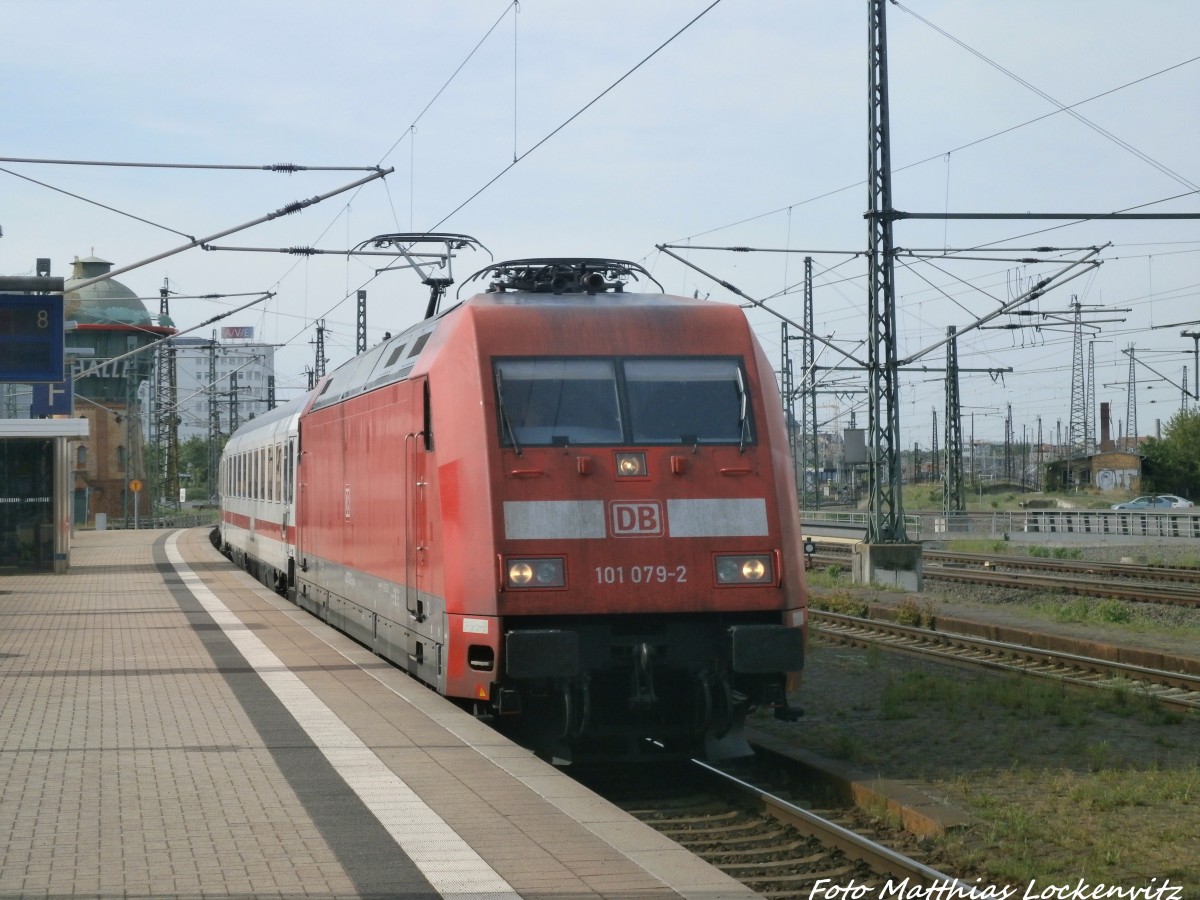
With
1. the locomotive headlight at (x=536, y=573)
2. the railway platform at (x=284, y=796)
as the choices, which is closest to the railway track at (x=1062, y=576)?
the railway platform at (x=284, y=796)

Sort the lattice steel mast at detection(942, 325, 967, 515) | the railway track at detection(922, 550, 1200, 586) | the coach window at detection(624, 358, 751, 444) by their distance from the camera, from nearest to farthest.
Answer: the coach window at detection(624, 358, 751, 444) < the railway track at detection(922, 550, 1200, 586) < the lattice steel mast at detection(942, 325, 967, 515)

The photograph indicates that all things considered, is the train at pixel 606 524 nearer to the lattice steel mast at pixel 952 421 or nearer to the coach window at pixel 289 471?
the coach window at pixel 289 471

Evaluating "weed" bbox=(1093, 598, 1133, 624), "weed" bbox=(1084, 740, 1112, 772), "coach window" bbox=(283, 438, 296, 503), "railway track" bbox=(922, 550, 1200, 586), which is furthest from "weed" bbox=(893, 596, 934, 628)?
"railway track" bbox=(922, 550, 1200, 586)

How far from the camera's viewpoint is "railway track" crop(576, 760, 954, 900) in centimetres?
722

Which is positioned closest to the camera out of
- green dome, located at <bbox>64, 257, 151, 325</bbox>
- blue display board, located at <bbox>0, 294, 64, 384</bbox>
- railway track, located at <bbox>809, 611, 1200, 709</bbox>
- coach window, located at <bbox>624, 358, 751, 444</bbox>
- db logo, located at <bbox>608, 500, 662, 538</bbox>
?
db logo, located at <bbox>608, 500, 662, 538</bbox>

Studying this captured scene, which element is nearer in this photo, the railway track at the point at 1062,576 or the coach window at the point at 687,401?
the coach window at the point at 687,401

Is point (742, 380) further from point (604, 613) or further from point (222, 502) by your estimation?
point (222, 502)

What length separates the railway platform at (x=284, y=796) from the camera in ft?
20.2

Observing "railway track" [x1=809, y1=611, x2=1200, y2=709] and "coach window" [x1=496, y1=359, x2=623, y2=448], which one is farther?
"railway track" [x1=809, y1=611, x2=1200, y2=709]

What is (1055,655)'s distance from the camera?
51.3ft

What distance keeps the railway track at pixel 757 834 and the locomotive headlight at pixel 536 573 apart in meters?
1.49

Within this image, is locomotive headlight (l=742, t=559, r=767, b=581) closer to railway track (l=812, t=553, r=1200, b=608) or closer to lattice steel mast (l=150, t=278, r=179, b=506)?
railway track (l=812, t=553, r=1200, b=608)

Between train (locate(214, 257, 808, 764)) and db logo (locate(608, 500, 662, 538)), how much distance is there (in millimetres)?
12

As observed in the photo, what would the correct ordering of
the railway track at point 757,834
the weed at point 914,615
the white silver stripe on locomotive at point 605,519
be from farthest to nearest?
the weed at point 914,615, the white silver stripe on locomotive at point 605,519, the railway track at point 757,834
